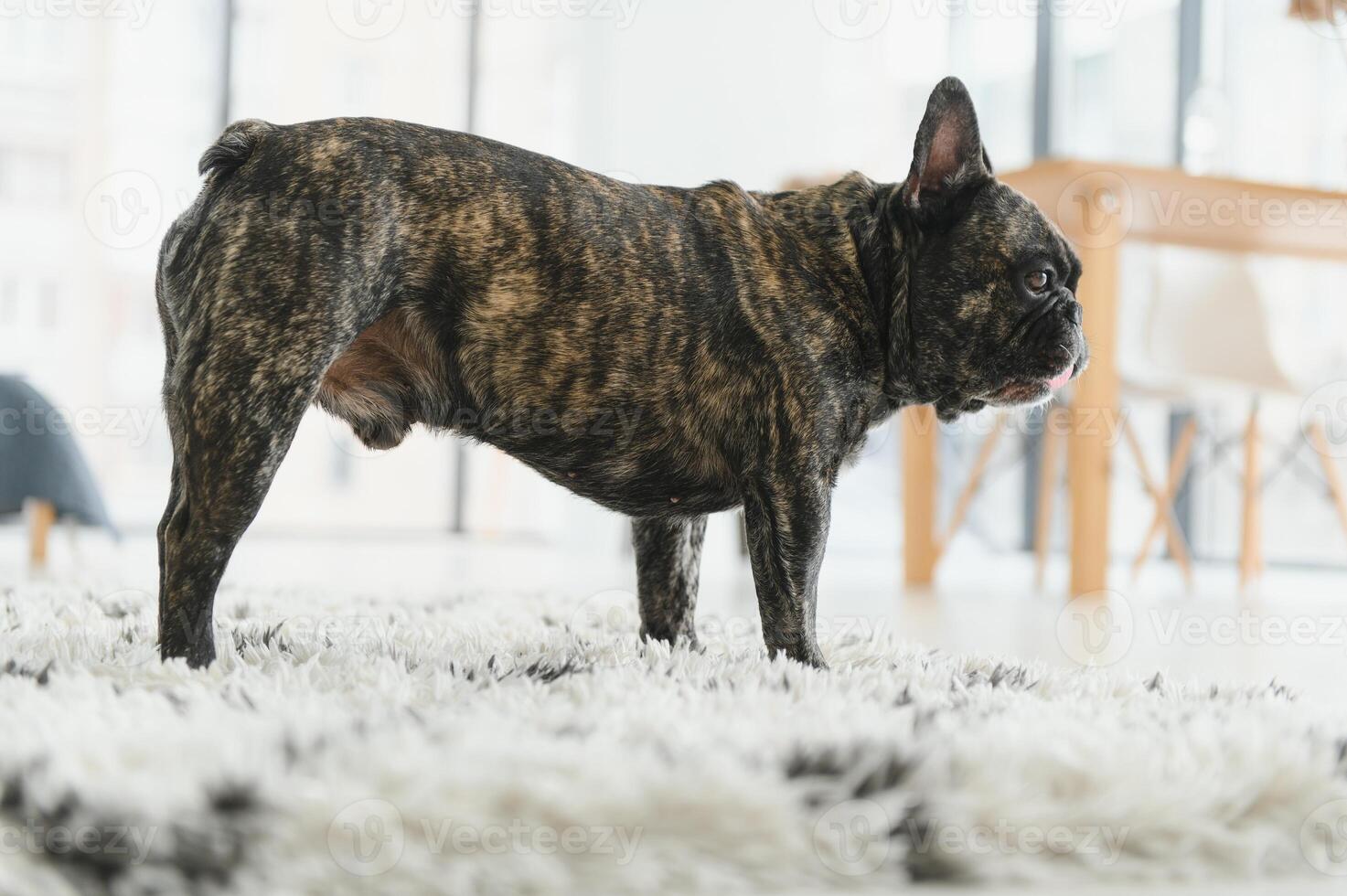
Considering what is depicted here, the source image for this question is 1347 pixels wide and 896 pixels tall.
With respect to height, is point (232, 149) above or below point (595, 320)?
above

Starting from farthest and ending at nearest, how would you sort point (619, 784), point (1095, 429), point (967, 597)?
point (967, 597)
point (1095, 429)
point (619, 784)

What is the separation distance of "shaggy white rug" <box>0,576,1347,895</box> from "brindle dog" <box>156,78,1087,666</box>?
0.29 m

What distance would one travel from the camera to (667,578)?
6.57ft

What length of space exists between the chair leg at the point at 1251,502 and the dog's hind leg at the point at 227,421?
3937mm

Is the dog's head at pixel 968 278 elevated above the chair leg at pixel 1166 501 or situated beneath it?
elevated above

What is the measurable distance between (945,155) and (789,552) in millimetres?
635

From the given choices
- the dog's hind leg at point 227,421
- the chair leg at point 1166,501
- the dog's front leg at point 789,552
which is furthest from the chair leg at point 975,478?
the dog's hind leg at point 227,421

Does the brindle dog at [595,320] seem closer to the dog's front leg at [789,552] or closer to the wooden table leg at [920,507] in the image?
the dog's front leg at [789,552]

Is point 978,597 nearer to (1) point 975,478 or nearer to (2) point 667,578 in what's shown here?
(1) point 975,478

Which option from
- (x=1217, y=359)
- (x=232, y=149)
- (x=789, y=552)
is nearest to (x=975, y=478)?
(x=1217, y=359)

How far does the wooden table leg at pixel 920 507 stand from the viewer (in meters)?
4.27

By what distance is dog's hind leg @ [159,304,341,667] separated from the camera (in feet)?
4.49

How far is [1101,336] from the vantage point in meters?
3.27

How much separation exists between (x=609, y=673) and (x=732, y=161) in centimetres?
491
